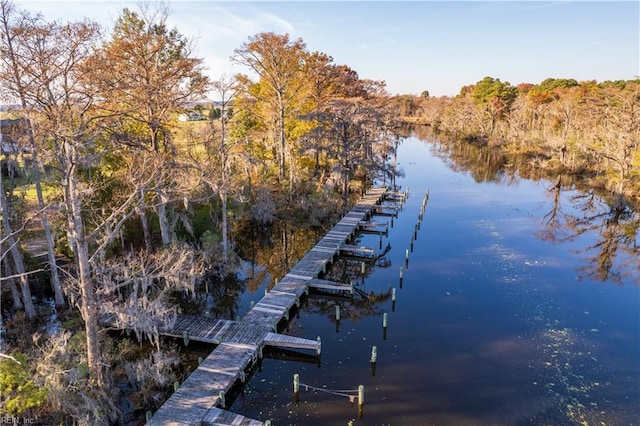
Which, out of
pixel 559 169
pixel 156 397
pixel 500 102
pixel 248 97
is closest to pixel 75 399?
pixel 156 397

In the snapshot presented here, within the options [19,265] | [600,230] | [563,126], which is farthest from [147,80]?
[563,126]

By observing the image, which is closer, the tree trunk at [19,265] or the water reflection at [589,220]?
the tree trunk at [19,265]

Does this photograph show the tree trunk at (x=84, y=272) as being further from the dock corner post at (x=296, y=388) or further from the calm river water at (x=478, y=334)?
the dock corner post at (x=296, y=388)

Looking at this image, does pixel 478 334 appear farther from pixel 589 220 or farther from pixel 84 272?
pixel 589 220

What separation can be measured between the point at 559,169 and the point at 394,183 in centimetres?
2594

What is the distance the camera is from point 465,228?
3844 cm

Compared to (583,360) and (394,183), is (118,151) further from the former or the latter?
(394,183)

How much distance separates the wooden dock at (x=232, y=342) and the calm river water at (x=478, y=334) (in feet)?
3.13

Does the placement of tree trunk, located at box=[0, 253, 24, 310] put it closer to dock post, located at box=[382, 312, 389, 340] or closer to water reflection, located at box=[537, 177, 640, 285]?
dock post, located at box=[382, 312, 389, 340]

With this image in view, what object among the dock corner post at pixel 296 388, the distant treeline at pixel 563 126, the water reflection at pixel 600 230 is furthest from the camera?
the distant treeline at pixel 563 126

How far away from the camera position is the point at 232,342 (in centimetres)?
1928

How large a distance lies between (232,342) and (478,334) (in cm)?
1271

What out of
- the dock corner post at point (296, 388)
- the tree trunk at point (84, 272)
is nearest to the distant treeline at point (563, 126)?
the dock corner post at point (296, 388)

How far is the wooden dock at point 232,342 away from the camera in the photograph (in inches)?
588
